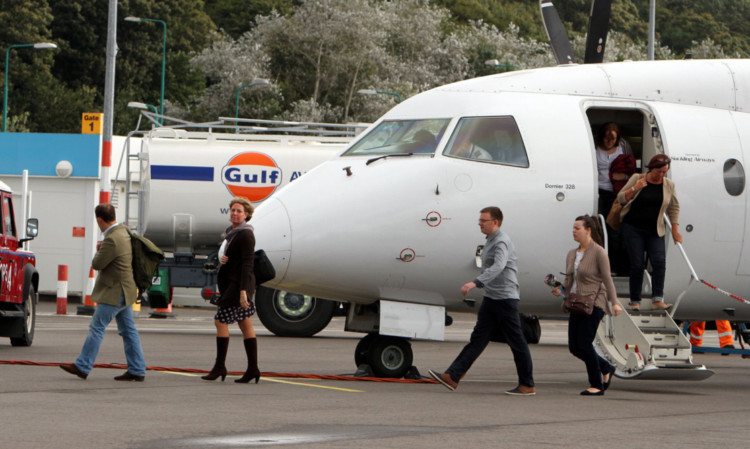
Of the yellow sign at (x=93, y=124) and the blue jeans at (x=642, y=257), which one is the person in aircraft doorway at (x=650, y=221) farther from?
the yellow sign at (x=93, y=124)

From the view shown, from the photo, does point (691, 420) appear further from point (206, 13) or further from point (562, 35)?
point (206, 13)

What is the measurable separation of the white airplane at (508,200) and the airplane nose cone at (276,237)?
13 mm

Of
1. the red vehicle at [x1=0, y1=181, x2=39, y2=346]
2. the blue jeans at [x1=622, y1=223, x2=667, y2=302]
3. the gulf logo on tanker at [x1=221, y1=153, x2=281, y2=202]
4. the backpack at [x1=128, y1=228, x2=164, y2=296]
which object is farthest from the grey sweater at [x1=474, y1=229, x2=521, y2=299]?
the gulf logo on tanker at [x1=221, y1=153, x2=281, y2=202]

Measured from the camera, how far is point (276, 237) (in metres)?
12.4

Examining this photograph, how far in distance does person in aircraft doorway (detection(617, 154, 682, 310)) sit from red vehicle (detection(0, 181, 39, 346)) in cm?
785

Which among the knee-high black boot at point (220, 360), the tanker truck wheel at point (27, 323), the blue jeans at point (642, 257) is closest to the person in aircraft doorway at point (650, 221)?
the blue jeans at point (642, 257)

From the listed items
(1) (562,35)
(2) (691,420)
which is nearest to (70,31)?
(1) (562,35)

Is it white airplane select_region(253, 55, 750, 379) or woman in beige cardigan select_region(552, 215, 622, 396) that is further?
white airplane select_region(253, 55, 750, 379)

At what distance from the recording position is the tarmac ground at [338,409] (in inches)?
343

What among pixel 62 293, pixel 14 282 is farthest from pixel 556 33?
pixel 62 293

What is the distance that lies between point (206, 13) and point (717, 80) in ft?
256

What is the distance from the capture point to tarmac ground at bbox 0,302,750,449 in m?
8.70

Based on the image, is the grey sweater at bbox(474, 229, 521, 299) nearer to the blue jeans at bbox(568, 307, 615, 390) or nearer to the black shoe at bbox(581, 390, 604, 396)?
the blue jeans at bbox(568, 307, 615, 390)

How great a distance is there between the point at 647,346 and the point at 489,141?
2.51 metres
